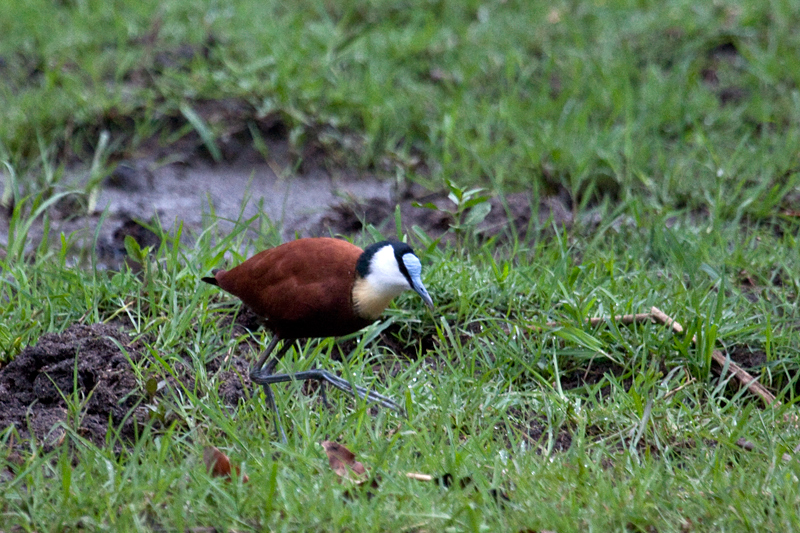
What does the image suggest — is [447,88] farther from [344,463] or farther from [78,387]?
[344,463]

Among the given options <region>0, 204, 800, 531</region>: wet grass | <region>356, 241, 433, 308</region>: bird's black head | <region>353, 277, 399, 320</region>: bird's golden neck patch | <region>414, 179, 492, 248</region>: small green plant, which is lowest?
<region>0, 204, 800, 531</region>: wet grass

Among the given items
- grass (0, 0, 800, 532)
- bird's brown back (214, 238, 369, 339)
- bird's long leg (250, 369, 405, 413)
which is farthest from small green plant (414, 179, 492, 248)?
bird's long leg (250, 369, 405, 413)

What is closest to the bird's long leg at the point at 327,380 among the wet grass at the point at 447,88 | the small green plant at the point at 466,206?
the small green plant at the point at 466,206

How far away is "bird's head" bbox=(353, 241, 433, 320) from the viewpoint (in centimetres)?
307

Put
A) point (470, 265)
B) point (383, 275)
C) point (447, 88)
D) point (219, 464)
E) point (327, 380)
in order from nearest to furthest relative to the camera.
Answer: point (219, 464) < point (383, 275) < point (327, 380) < point (470, 265) < point (447, 88)

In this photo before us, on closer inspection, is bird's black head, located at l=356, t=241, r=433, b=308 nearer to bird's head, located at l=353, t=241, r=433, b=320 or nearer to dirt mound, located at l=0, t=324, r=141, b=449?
bird's head, located at l=353, t=241, r=433, b=320

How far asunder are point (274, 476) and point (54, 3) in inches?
210

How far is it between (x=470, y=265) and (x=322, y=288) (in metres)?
1.24

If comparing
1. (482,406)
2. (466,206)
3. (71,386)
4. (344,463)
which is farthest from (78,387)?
(466,206)

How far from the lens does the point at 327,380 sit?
3.33 m

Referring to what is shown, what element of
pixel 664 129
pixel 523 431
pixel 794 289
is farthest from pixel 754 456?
pixel 664 129

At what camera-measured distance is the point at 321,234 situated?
4633 millimetres

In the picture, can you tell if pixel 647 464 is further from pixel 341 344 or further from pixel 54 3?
pixel 54 3

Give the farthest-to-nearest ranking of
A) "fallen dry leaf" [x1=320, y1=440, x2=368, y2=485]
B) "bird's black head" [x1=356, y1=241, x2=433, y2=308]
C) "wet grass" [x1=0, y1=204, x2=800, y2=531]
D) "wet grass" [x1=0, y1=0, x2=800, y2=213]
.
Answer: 1. "wet grass" [x1=0, y1=0, x2=800, y2=213]
2. "bird's black head" [x1=356, y1=241, x2=433, y2=308]
3. "fallen dry leaf" [x1=320, y1=440, x2=368, y2=485]
4. "wet grass" [x1=0, y1=204, x2=800, y2=531]
